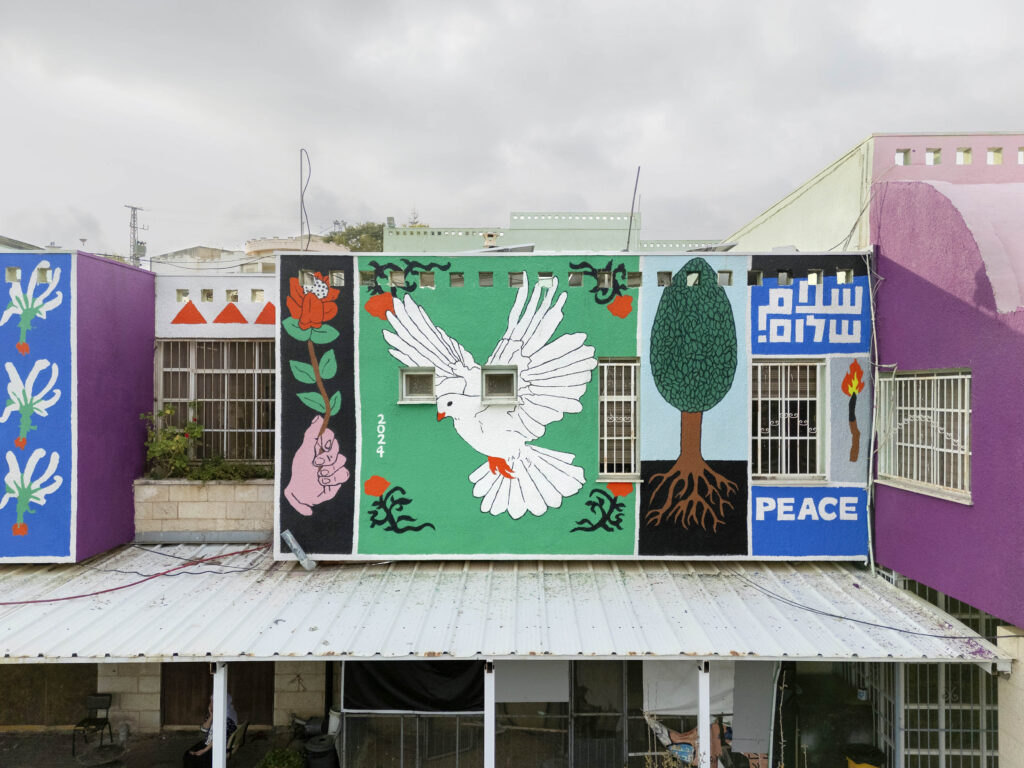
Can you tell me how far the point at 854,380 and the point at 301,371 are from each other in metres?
7.34

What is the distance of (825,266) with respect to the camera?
8219 mm

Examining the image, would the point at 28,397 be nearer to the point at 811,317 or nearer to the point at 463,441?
the point at 463,441

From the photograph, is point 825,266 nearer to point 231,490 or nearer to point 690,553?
point 690,553

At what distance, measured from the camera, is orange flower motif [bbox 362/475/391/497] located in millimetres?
8375

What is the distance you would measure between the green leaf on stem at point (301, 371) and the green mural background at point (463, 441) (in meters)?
0.68

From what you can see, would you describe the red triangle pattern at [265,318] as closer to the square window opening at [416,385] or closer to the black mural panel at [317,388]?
the black mural panel at [317,388]

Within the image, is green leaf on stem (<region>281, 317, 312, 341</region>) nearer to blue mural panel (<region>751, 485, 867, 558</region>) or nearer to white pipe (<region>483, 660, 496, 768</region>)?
white pipe (<region>483, 660, 496, 768</region>)

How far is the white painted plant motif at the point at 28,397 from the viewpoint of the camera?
8.30m

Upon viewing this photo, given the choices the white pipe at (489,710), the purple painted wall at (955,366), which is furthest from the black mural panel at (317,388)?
the purple painted wall at (955,366)

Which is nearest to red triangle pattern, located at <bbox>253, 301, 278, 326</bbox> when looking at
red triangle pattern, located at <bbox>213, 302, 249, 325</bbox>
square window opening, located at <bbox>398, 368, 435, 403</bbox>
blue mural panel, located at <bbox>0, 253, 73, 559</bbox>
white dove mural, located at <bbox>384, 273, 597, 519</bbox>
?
red triangle pattern, located at <bbox>213, 302, 249, 325</bbox>

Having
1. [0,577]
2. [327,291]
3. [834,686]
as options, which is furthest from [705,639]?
[0,577]

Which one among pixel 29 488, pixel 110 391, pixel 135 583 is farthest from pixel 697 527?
pixel 29 488

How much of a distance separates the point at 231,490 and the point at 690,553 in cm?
669

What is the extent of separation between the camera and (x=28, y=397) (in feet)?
27.3
